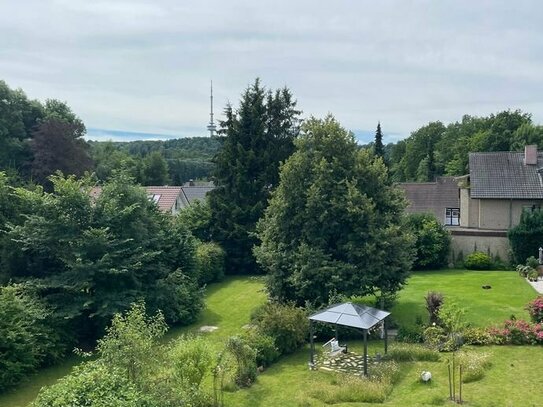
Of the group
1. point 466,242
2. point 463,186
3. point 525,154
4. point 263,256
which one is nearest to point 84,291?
point 263,256

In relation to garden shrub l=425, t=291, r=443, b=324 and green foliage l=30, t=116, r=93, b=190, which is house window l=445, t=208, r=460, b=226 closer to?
garden shrub l=425, t=291, r=443, b=324

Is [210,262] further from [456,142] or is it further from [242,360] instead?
[456,142]

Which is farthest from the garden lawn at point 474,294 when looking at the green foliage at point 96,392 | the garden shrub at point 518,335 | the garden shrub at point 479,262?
the green foliage at point 96,392

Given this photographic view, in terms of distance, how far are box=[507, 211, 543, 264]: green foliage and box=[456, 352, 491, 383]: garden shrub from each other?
57.0ft

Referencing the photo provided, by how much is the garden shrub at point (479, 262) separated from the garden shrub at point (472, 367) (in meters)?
17.0

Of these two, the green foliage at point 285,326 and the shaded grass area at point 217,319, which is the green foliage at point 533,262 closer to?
the shaded grass area at point 217,319

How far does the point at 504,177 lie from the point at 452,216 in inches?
336

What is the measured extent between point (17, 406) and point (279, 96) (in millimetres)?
25336

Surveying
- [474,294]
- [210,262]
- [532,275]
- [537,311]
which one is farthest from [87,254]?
[532,275]

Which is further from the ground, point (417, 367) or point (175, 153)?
point (175, 153)

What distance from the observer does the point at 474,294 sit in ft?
80.5

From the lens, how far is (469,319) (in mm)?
20672

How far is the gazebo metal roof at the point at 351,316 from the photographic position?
16672 millimetres

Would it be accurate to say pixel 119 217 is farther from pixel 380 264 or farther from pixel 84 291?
pixel 380 264
